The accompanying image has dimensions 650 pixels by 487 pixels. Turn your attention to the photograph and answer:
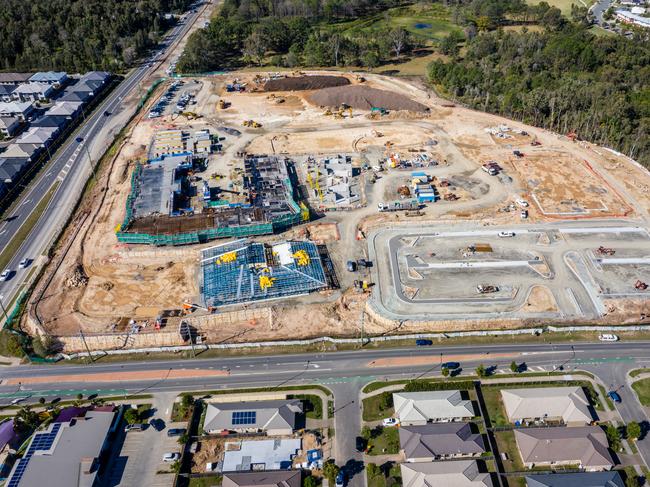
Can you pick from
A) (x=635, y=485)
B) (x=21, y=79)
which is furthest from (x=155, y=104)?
(x=635, y=485)

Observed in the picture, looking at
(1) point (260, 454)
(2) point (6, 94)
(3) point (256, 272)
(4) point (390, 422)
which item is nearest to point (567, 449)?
(4) point (390, 422)

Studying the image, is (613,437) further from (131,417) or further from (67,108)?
(67,108)

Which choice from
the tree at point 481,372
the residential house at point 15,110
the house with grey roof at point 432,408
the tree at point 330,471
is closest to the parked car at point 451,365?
the tree at point 481,372

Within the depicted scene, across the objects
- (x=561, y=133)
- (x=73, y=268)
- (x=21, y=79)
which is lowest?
(x=73, y=268)

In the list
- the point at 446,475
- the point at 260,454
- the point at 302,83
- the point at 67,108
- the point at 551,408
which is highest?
the point at 302,83

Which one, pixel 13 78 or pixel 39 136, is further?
pixel 13 78

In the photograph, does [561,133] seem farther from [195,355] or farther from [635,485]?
[195,355]
